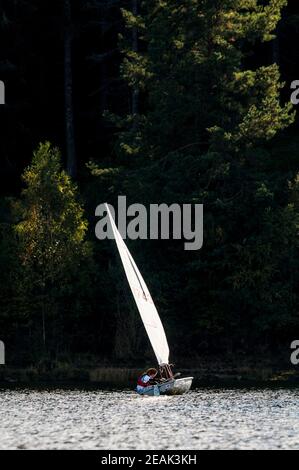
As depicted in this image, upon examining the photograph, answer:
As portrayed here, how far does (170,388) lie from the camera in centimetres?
5131

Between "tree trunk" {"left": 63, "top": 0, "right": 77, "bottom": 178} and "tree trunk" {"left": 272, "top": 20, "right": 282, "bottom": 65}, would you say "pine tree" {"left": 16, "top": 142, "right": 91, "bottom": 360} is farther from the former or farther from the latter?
"tree trunk" {"left": 272, "top": 20, "right": 282, "bottom": 65}

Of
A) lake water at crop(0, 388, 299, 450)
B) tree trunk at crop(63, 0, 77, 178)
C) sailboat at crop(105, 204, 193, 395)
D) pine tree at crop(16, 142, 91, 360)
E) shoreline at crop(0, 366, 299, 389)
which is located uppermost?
tree trunk at crop(63, 0, 77, 178)

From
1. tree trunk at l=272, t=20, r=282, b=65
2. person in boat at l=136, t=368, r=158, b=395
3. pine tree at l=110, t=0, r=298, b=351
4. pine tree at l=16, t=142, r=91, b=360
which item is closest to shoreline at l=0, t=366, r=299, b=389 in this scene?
pine tree at l=16, t=142, r=91, b=360

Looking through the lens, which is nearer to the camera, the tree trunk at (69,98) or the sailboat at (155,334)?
the sailboat at (155,334)

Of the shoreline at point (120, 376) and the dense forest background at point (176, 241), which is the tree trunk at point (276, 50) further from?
the shoreline at point (120, 376)

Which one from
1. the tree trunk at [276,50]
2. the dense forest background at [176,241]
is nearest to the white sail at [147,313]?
the dense forest background at [176,241]

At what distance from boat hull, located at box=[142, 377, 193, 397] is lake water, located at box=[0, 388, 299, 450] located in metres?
Result: 0.30

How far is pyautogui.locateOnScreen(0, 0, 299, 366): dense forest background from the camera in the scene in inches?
2441

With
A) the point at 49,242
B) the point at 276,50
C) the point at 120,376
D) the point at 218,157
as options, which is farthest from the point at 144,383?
the point at 276,50

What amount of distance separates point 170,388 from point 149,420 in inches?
316

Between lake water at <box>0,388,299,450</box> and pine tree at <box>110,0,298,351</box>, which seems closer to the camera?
lake water at <box>0,388,299,450</box>

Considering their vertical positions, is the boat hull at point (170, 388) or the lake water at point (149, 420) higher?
the boat hull at point (170, 388)

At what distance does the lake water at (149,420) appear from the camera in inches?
1473

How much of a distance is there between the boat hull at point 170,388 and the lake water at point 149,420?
30cm
